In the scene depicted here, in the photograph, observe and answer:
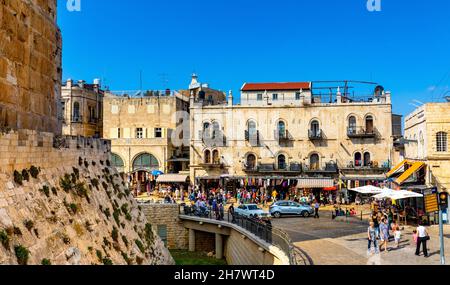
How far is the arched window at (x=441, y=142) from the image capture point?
27578 mm

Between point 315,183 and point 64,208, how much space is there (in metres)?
28.7

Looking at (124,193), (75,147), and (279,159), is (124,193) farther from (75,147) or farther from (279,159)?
(279,159)

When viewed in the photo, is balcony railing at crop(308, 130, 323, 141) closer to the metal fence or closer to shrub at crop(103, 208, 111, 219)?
the metal fence

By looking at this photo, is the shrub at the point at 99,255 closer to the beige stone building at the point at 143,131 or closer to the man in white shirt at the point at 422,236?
the man in white shirt at the point at 422,236

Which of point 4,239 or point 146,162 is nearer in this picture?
point 4,239

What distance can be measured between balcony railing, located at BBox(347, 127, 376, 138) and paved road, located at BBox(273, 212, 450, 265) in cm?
1628

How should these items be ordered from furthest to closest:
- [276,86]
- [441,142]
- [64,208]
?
1. [276,86]
2. [441,142]
3. [64,208]

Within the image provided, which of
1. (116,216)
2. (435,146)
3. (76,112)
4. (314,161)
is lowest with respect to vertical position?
(116,216)

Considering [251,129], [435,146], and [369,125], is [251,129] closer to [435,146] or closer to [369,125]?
[369,125]

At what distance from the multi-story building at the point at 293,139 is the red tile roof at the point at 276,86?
96cm

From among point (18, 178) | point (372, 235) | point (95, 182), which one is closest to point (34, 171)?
point (18, 178)

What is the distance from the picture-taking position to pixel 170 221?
33969 millimetres
